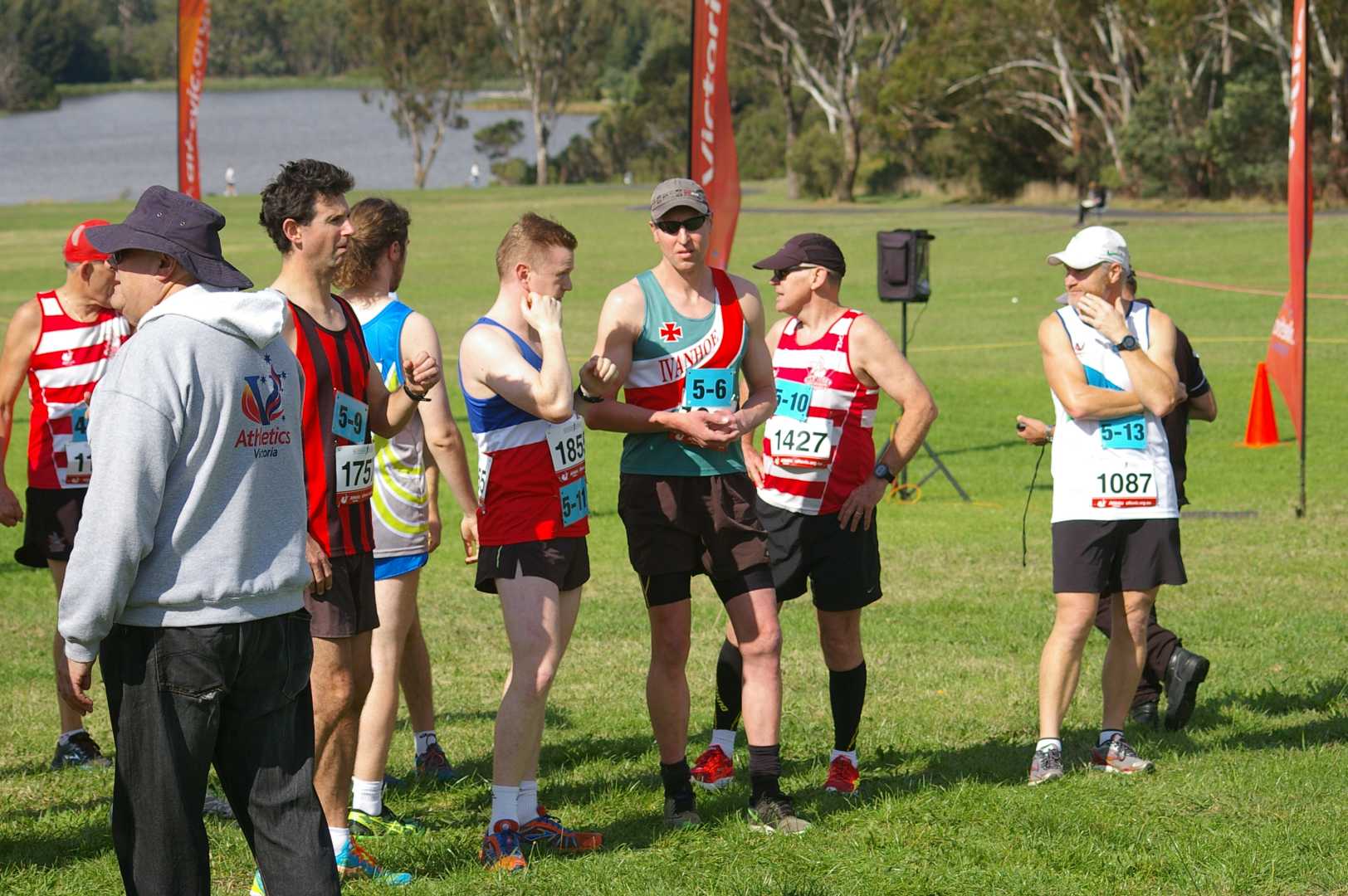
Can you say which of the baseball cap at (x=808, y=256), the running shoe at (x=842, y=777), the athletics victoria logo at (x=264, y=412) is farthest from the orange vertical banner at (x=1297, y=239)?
the athletics victoria logo at (x=264, y=412)

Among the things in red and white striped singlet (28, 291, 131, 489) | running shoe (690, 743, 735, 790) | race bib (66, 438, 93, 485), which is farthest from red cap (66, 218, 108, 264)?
running shoe (690, 743, 735, 790)

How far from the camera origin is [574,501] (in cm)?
541

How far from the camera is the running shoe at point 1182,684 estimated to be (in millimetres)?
6852

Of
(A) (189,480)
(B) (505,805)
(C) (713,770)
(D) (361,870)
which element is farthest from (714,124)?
(A) (189,480)

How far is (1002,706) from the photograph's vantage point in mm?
7270

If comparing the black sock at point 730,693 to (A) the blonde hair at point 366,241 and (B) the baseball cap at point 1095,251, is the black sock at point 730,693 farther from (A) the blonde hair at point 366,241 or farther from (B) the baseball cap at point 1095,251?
(A) the blonde hair at point 366,241

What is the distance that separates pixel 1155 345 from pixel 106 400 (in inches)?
167

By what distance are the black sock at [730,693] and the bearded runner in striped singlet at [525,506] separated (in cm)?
116

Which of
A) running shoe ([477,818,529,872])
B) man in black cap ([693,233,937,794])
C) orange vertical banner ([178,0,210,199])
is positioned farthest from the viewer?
orange vertical banner ([178,0,210,199])

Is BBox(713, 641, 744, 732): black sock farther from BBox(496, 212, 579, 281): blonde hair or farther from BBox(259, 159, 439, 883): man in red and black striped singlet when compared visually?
BBox(496, 212, 579, 281): blonde hair

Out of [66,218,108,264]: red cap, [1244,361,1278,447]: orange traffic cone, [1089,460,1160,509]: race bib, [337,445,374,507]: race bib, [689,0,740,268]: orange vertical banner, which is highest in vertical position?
[689,0,740,268]: orange vertical banner

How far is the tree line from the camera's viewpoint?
168ft

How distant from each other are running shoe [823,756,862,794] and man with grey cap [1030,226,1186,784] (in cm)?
70

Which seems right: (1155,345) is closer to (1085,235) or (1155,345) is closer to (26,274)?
(1085,235)
